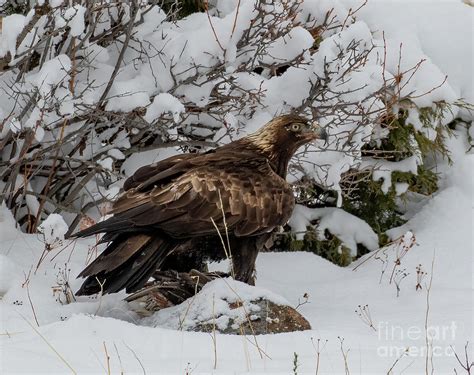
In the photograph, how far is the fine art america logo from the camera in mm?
4564

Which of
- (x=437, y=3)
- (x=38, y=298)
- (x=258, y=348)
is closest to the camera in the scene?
(x=258, y=348)

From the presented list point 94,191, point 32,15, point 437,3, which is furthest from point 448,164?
point 32,15

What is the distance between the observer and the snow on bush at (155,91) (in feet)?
20.1

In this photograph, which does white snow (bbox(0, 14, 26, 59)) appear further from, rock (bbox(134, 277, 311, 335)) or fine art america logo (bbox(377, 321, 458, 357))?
fine art america logo (bbox(377, 321, 458, 357))

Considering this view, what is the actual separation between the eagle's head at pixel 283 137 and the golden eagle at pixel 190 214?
49 millimetres

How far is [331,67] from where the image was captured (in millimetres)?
6770

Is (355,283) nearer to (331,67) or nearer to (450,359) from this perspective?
(331,67)

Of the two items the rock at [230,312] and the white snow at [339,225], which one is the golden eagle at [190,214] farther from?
the white snow at [339,225]

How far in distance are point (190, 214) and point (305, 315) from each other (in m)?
1.10

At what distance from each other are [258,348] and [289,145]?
235 cm

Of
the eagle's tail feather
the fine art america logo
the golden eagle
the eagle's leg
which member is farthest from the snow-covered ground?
the eagle's leg

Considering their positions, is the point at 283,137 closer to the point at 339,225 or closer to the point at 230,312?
the point at 230,312

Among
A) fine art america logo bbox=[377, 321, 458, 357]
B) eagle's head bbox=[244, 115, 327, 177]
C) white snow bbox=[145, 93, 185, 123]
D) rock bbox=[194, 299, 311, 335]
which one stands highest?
white snow bbox=[145, 93, 185, 123]

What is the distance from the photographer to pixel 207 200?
5.61m
